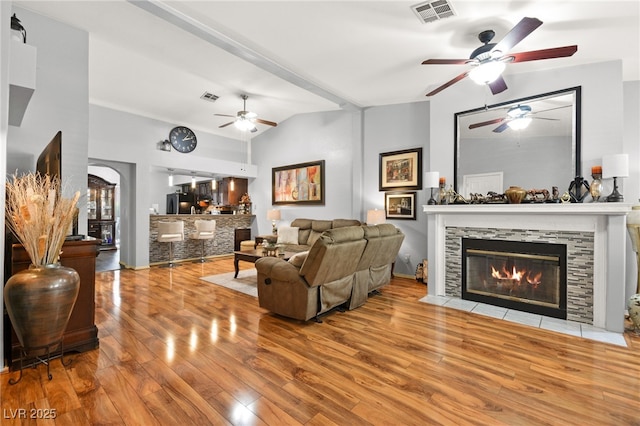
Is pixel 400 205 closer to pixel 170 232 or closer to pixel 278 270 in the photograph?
pixel 278 270

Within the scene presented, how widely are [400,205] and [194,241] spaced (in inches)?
196

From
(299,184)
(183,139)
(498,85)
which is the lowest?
(299,184)

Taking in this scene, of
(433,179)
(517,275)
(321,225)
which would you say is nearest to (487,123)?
(433,179)

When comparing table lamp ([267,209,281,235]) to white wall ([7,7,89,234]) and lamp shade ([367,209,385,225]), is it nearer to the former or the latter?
lamp shade ([367,209,385,225])

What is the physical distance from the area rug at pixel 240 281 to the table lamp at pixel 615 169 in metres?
4.40

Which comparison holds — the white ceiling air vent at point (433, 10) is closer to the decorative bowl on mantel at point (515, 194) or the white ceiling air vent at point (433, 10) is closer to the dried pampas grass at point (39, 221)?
the decorative bowl on mantel at point (515, 194)

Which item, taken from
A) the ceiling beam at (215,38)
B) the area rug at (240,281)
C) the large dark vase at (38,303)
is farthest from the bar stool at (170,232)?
the large dark vase at (38,303)

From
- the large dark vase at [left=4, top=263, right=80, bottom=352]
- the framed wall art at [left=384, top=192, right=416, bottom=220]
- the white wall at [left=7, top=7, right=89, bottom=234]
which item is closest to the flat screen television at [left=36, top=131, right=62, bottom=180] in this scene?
the white wall at [left=7, top=7, right=89, bottom=234]

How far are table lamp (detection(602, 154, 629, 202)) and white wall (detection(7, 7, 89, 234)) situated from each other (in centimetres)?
601

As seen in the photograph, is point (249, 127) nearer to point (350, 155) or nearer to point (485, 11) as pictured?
point (350, 155)

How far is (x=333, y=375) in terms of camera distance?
2.23 meters

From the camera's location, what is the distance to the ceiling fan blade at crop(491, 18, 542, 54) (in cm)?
225

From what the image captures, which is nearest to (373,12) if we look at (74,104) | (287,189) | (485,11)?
(485,11)

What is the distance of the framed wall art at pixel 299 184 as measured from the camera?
710 centimetres
